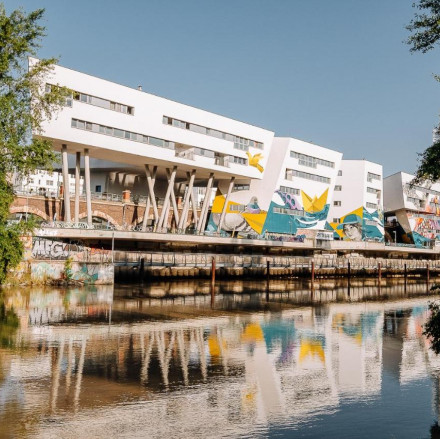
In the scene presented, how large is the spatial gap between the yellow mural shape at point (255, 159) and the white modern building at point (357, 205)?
76.1ft

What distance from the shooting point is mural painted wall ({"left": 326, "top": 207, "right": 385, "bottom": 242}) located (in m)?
89.7

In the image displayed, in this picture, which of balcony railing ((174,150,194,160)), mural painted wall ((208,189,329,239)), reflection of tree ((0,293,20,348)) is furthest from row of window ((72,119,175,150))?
reflection of tree ((0,293,20,348))

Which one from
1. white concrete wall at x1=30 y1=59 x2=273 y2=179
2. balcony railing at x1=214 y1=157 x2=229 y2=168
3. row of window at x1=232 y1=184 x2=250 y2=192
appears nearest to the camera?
white concrete wall at x1=30 y1=59 x2=273 y2=179

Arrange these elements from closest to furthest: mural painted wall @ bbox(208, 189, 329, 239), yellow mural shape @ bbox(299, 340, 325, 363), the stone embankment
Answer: yellow mural shape @ bbox(299, 340, 325, 363)
the stone embankment
mural painted wall @ bbox(208, 189, 329, 239)

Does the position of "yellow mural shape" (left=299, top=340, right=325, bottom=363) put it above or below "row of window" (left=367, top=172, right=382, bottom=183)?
below

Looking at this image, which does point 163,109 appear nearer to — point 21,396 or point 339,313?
point 339,313

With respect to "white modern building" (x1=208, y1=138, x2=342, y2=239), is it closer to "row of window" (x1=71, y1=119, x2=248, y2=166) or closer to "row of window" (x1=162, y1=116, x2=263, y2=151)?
"row of window" (x1=162, y1=116, x2=263, y2=151)

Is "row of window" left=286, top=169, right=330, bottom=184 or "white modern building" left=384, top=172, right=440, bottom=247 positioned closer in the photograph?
"row of window" left=286, top=169, right=330, bottom=184

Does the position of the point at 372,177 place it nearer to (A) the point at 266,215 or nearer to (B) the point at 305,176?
(B) the point at 305,176

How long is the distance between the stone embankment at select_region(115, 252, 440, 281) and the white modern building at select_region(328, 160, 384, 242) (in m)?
6.05

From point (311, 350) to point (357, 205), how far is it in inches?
2823

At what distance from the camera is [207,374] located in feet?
55.7

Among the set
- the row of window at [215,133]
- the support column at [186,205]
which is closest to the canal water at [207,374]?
the row of window at [215,133]

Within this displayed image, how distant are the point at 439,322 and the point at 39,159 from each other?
21.0m
